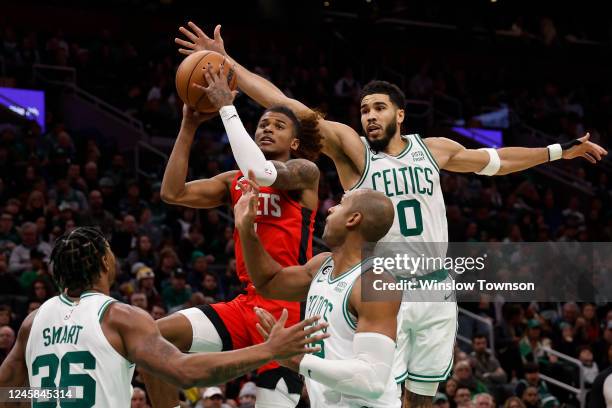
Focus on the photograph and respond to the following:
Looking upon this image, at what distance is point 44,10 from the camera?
809 inches

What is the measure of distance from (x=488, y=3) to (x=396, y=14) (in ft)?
8.15

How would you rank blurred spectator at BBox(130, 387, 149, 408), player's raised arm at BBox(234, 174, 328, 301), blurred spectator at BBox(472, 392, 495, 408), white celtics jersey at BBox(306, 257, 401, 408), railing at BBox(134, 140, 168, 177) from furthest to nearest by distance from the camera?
railing at BBox(134, 140, 168, 177) < blurred spectator at BBox(472, 392, 495, 408) < blurred spectator at BBox(130, 387, 149, 408) < player's raised arm at BBox(234, 174, 328, 301) < white celtics jersey at BBox(306, 257, 401, 408)

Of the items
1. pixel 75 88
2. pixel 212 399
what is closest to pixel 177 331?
pixel 212 399

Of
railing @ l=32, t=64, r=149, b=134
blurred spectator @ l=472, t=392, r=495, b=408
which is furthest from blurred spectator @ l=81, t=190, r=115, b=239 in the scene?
blurred spectator @ l=472, t=392, r=495, b=408

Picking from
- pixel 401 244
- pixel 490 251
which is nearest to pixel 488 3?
pixel 490 251

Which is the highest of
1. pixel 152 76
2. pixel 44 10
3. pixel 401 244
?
Result: pixel 44 10

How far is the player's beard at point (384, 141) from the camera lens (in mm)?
Result: 7062

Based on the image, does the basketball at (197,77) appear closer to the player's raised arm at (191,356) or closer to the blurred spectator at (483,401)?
the player's raised arm at (191,356)

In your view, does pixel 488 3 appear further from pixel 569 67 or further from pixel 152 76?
pixel 152 76

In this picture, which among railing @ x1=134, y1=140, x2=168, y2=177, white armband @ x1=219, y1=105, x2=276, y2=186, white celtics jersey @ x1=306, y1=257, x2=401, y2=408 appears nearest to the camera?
white celtics jersey @ x1=306, y1=257, x2=401, y2=408

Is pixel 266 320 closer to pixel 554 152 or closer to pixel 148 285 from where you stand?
pixel 554 152

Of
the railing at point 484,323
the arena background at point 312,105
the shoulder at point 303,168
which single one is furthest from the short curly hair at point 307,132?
the railing at point 484,323

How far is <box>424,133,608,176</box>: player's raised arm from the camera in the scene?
24.0ft

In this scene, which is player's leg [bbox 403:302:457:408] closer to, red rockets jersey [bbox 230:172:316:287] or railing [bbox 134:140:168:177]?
red rockets jersey [bbox 230:172:316:287]
